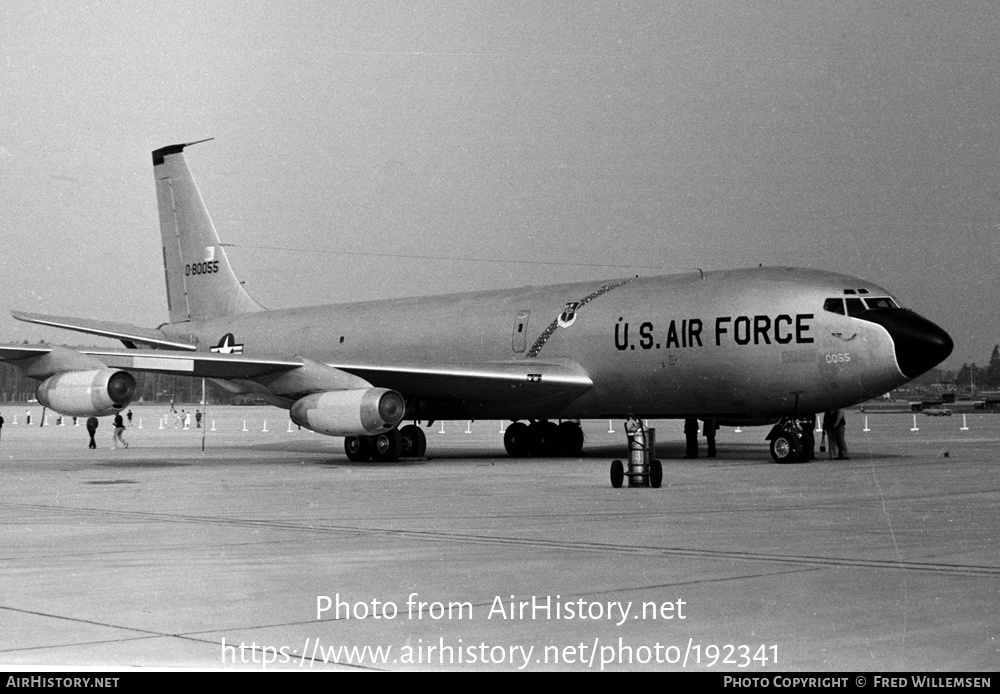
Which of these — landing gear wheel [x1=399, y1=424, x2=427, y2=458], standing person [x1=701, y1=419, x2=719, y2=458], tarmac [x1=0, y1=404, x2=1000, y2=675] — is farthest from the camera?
standing person [x1=701, y1=419, x2=719, y2=458]

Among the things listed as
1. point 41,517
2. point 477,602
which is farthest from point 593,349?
point 477,602

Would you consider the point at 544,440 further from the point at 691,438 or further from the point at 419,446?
the point at 691,438

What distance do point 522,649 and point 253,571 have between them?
3.97 meters

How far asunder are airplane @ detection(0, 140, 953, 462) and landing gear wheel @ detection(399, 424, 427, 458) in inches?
1.6

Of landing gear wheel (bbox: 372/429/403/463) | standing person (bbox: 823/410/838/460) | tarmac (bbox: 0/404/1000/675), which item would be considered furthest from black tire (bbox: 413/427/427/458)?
tarmac (bbox: 0/404/1000/675)

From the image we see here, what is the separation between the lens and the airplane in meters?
26.5

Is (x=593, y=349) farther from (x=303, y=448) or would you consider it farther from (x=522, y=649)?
(x=522, y=649)

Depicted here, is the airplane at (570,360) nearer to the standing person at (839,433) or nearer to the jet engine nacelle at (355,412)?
the jet engine nacelle at (355,412)

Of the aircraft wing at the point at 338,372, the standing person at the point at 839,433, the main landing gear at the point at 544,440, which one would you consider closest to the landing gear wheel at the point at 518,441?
the main landing gear at the point at 544,440

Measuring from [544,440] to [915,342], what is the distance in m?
11.0

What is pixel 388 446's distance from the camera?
30.4m

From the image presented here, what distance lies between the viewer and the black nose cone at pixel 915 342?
25.8 m

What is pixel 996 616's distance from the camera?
789 centimetres

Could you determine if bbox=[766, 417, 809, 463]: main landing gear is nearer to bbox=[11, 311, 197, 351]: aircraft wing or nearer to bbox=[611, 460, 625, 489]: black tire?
bbox=[611, 460, 625, 489]: black tire
